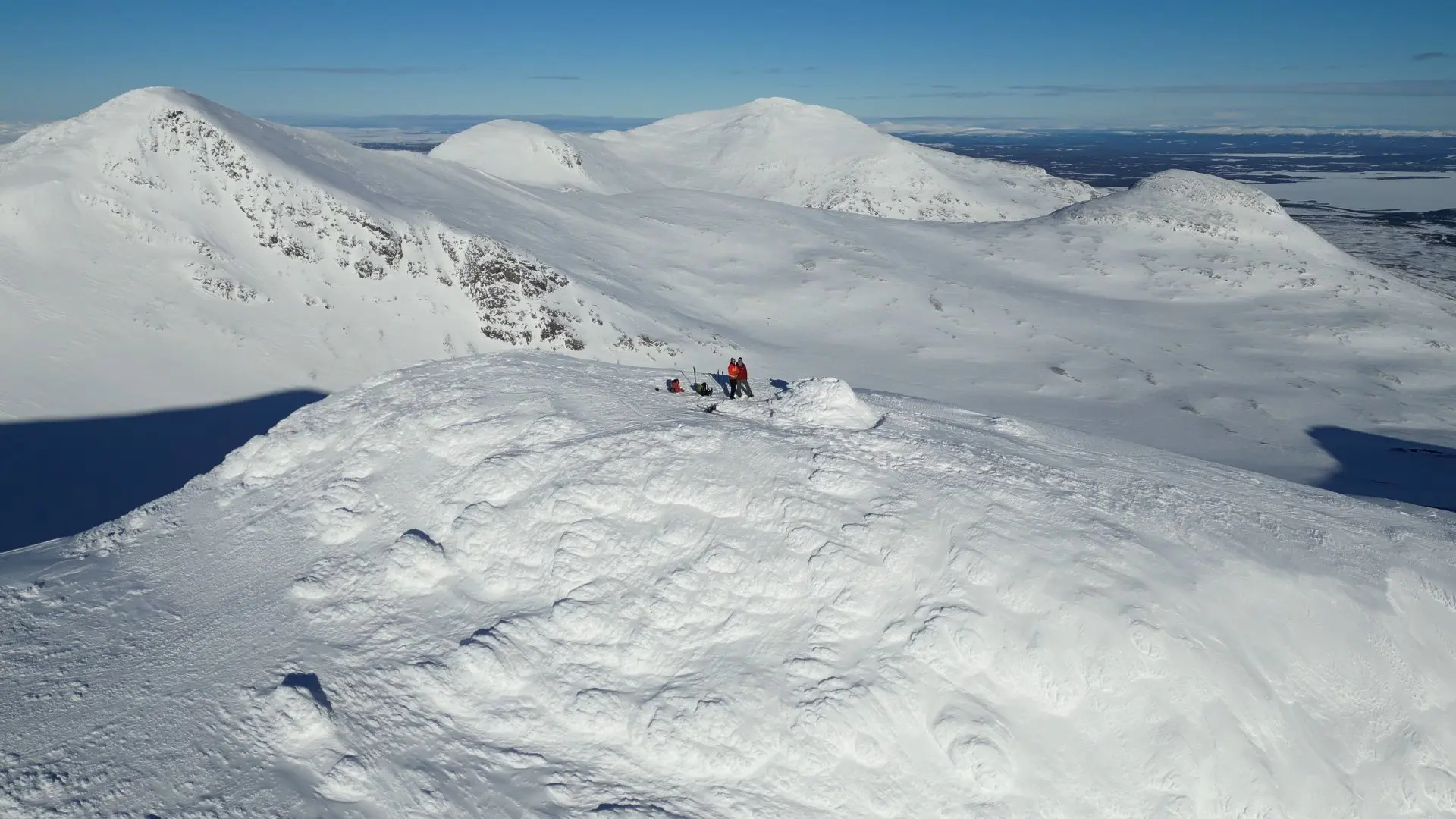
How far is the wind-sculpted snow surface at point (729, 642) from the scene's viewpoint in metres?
9.28

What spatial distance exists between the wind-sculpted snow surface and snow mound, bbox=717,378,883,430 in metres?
0.61

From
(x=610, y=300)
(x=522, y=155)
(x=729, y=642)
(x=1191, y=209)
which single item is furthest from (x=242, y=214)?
(x=1191, y=209)

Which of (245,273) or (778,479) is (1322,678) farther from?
(245,273)

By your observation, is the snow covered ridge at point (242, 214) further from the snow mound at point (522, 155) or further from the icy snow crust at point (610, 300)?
the snow mound at point (522, 155)

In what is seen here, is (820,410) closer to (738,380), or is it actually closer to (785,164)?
(738,380)

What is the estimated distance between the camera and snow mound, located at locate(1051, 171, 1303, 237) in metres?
61.8

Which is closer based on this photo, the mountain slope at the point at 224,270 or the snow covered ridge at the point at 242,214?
the mountain slope at the point at 224,270

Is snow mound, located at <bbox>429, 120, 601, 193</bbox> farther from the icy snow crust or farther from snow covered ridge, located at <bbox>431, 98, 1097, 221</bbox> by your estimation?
the icy snow crust

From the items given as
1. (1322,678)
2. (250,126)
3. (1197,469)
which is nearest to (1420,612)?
(1322,678)

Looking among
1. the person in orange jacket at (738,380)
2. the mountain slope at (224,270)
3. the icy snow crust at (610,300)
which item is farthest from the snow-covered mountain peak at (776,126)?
the person in orange jacket at (738,380)

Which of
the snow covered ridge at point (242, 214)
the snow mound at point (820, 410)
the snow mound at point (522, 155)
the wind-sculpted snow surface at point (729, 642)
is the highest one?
the snow mound at point (522, 155)

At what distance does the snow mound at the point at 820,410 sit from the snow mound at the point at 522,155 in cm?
6572

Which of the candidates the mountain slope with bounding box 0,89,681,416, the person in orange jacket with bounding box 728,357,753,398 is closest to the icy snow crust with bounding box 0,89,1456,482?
the mountain slope with bounding box 0,89,681,416

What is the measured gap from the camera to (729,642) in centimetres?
1106
